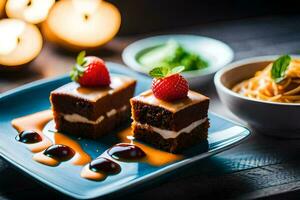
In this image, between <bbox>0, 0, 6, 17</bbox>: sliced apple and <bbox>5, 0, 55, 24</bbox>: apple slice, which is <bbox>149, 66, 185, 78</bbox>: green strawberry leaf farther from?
<bbox>0, 0, 6, 17</bbox>: sliced apple

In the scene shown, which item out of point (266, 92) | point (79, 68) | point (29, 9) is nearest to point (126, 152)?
point (79, 68)

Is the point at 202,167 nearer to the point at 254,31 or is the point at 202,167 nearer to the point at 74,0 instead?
Result: the point at 74,0

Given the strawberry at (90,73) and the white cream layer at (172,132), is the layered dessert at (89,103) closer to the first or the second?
the strawberry at (90,73)

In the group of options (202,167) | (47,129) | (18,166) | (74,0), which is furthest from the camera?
(74,0)

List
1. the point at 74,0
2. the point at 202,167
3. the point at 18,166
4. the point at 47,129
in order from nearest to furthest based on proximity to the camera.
Answer: the point at 18,166, the point at 202,167, the point at 47,129, the point at 74,0

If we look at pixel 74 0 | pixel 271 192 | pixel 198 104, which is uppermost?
pixel 74 0

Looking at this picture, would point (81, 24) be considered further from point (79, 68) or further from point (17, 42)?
point (79, 68)

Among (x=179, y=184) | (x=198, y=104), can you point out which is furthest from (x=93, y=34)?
(x=179, y=184)

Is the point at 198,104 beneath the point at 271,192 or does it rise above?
above
